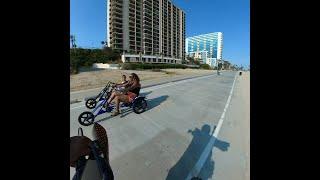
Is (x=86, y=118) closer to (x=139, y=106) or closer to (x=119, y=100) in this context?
(x=119, y=100)

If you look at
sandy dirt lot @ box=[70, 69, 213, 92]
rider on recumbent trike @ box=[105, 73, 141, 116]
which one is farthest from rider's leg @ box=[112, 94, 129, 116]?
sandy dirt lot @ box=[70, 69, 213, 92]

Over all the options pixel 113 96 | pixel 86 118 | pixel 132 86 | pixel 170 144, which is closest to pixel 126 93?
pixel 132 86

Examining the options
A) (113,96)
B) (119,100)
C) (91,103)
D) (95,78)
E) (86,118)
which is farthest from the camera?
(95,78)

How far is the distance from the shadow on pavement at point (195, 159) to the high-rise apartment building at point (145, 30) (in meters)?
74.2

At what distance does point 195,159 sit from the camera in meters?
4.08

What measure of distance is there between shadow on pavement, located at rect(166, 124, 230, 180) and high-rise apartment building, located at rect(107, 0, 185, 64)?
7417cm

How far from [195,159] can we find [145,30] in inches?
3793

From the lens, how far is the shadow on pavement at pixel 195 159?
11.6ft

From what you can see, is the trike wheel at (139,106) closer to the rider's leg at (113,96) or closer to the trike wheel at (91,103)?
the rider's leg at (113,96)
